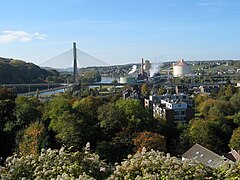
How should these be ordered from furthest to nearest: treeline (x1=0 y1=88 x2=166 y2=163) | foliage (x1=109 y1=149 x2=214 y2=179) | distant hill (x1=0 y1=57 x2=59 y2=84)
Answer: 1. distant hill (x1=0 y1=57 x2=59 y2=84)
2. treeline (x1=0 y1=88 x2=166 y2=163)
3. foliage (x1=109 y1=149 x2=214 y2=179)

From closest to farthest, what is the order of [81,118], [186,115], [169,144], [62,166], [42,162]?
1. [62,166]
2. [42,162]
3. [81,118]
4. [169,144]
5. [186,115]

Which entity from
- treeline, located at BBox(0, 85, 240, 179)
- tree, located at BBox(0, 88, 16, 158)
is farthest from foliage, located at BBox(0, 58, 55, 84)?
tree, located at BBox(0, 88, 16, 158)

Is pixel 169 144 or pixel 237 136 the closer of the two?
pixel 237 136

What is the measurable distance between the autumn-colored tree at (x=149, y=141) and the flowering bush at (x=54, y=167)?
6.47m

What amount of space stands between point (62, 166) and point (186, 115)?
17.0 meters

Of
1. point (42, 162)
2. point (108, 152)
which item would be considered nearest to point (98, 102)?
point (108, 152)

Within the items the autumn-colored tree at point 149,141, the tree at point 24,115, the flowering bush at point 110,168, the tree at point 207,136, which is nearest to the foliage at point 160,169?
the flowering bush at point 110,168

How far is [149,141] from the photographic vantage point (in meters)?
11.8

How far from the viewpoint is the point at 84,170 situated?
4.88m

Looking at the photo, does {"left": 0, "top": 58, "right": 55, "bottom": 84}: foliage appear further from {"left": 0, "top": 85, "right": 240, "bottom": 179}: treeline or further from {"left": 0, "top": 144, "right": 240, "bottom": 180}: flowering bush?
{"left": 0, "top": 144, "right": 240, "bottom": 180}: flowering bush

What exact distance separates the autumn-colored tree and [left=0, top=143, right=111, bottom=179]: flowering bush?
6468 mm

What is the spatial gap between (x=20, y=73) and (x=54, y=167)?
47369 mm

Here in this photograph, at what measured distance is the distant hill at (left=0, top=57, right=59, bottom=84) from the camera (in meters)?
46.4

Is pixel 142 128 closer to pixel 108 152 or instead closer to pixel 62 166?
pixel 108 152
